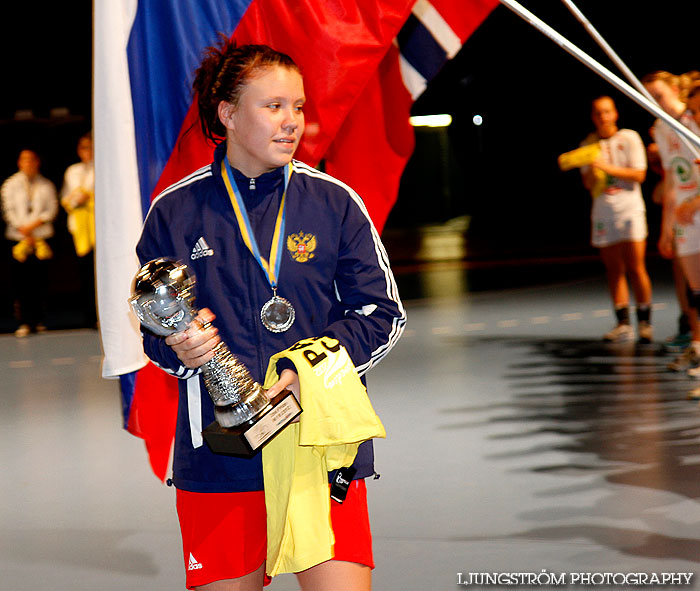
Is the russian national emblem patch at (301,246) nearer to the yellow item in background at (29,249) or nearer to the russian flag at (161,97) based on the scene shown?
the russian flag at (161,97)

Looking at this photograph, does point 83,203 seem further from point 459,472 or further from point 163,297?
point 163,297

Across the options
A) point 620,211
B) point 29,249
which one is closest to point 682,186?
point 620,211

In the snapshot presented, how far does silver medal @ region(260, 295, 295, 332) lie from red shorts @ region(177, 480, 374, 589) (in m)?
0.34

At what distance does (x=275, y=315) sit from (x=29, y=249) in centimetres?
818

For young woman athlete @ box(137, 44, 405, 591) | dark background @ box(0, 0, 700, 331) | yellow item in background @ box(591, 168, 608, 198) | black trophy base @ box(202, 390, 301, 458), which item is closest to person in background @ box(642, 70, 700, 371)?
yellow item in background @ box(591, 168, 608, 198)

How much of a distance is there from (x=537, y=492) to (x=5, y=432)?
302 cm

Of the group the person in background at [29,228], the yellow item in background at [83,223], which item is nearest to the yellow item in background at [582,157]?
the yellow item in background at [83,223]

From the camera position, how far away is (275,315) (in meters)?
2.00

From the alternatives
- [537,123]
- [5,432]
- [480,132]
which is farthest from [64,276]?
[480,132]

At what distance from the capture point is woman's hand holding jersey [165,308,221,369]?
182 cm

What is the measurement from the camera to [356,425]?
1909 mm

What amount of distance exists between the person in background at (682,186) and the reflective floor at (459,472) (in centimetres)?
46

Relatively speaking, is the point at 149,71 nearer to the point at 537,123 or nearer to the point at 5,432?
the point at 5,432

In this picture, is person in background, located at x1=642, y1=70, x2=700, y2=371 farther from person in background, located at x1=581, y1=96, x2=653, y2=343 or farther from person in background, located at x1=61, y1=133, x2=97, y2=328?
person in background, located at x1=61, y1=133, x2=97, y2=328
